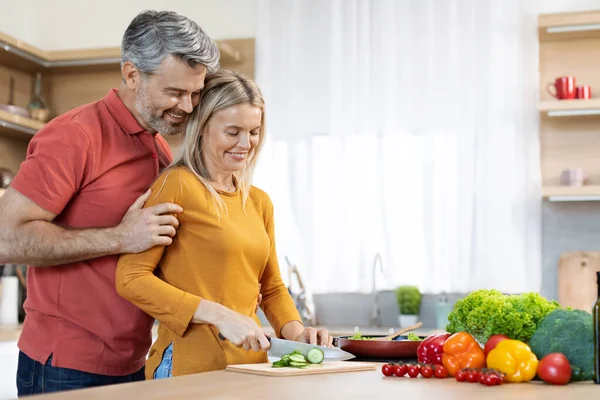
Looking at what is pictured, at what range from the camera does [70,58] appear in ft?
15.5

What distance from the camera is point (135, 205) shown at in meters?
2.03

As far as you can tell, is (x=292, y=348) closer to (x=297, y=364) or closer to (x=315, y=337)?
(x=297, y=364)

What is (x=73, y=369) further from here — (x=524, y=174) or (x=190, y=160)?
(x=524, y=174)

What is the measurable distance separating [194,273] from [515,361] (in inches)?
30.8

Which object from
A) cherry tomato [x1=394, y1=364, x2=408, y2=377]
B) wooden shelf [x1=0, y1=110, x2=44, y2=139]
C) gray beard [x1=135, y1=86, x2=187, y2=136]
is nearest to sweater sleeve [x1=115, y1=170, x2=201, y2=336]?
gray beard [x1=135, y1=86, x2=187, y2=136]

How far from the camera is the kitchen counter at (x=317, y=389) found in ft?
4.80

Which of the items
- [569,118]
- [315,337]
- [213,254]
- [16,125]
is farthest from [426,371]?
[16,125]

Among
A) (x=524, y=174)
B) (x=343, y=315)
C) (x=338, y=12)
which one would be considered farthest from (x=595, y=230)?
(x=338, y=12)

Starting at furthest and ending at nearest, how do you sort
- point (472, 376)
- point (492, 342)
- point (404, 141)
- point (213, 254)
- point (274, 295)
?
point (404, 141), point (274, 295), point (213, 254), point (492, 342), point (472, 376)

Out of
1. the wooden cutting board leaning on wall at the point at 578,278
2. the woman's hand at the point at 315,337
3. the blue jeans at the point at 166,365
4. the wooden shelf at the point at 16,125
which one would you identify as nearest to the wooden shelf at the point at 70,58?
the wooden shelf at the point at 16,125

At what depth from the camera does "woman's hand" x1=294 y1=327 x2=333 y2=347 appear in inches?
83.9

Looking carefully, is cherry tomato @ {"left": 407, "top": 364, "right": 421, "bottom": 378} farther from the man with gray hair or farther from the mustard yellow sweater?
the man with gray hair

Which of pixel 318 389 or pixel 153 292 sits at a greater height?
pixel 153 292

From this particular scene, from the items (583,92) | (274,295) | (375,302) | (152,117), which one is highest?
(583,92)
